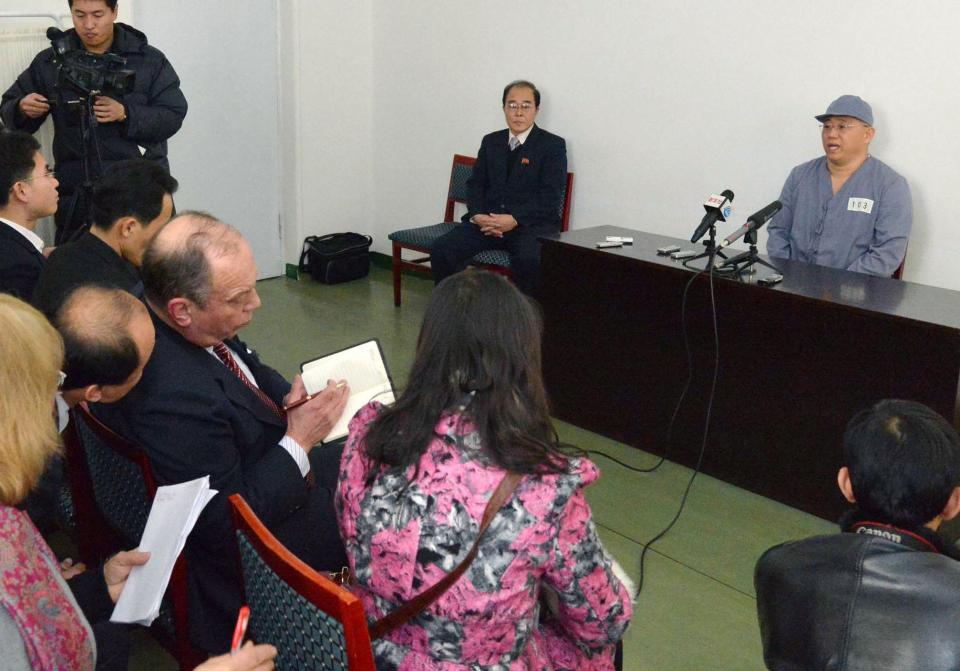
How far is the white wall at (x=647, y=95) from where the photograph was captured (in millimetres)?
3840

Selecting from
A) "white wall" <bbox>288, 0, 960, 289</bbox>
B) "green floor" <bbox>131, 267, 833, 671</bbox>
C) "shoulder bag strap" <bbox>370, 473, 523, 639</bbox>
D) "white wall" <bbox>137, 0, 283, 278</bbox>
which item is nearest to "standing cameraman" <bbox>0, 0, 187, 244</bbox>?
"white wall" <bbox>137, 0, 283, 278</bbox>

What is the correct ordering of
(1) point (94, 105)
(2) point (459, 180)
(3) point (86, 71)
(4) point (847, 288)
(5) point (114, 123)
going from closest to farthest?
(4) point (847, 288)
(3) point (86, 71)
(1) point (94, 105)
(5) point (114, 123)
(2) point (459, 180)

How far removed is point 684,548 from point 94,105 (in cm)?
308

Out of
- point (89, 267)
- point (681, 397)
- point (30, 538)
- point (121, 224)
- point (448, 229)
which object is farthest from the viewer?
point (448, 229)

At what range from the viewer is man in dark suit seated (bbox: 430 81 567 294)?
16.1 feet

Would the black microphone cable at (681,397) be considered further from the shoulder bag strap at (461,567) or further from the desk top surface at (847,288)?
the shoulder bag strap at (461,567)

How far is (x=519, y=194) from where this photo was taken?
196 inches

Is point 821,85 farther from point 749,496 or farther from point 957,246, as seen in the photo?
point 749,496

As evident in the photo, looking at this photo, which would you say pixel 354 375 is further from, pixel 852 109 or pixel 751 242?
pixel 852 109

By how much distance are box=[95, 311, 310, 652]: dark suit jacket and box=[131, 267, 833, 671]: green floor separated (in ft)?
1.66

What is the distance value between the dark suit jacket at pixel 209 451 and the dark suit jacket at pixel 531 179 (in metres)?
3.11

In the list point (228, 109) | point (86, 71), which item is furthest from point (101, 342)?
point (228, 109)

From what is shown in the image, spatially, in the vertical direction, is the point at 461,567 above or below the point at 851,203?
below

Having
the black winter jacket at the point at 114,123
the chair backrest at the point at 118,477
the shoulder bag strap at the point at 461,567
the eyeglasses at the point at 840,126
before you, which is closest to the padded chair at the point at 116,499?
the chair backrest at the point at 118,477
